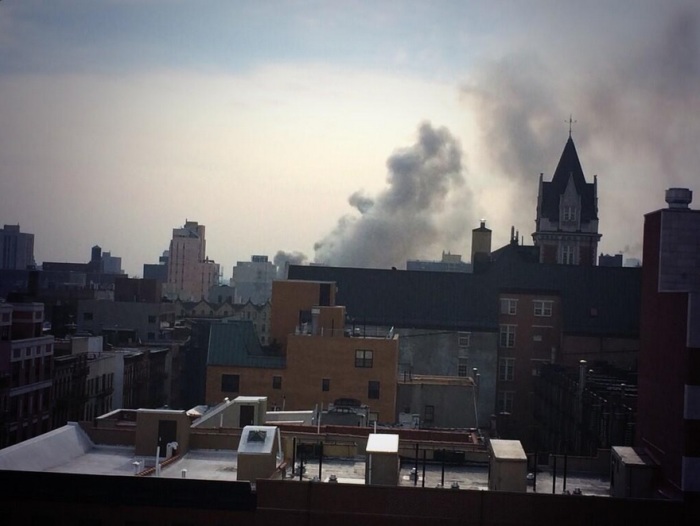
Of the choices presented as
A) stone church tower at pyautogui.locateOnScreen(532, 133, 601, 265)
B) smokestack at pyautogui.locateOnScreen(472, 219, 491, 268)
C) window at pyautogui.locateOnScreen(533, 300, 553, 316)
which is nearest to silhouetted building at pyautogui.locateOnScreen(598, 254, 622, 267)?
stone church tower at pyautogui.locateOnScreen(532, 133, 601, 265)

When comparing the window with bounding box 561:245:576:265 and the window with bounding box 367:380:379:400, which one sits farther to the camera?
the window with bounding box 561:245:576:265

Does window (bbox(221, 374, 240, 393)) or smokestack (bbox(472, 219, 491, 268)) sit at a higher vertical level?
smokestack (bbox(472, 219, 491, 268))

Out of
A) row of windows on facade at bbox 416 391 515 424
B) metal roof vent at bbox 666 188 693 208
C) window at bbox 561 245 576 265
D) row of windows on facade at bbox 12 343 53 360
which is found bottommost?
row of windows on facade at bbox 416 391 515 424

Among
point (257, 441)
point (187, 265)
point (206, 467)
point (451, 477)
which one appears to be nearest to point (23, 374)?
point (206, 467)

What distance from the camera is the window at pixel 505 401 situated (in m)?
65.1

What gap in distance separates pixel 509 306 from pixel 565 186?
33484 millimetres

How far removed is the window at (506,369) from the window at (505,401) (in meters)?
1.01

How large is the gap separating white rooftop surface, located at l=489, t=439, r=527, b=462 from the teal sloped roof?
25650 millimetres

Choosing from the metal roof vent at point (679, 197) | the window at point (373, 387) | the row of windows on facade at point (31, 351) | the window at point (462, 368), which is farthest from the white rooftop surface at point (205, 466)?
the window at point (462, 368)

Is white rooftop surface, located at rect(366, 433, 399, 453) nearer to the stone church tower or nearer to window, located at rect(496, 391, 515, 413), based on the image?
window, located at rect(496, 391, 515, 413)

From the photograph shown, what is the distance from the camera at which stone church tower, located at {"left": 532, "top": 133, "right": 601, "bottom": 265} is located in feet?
313

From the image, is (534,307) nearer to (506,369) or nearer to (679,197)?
(506,369)

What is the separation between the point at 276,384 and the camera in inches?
1854

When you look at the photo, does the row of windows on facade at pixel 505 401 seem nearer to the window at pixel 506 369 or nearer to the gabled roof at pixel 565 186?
the window at pixel 506 369
